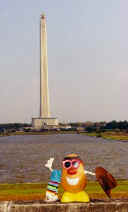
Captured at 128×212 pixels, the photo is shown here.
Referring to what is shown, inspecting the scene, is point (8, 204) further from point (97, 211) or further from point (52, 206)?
point (97, 211)

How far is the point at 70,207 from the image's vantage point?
7.57 metres

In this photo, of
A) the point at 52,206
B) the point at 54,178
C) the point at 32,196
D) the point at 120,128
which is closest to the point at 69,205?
the point at 52,206

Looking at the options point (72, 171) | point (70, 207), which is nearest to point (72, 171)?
Answer: point (72, 171)

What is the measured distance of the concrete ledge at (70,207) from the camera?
7.57 m

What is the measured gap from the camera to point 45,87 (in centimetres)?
13012

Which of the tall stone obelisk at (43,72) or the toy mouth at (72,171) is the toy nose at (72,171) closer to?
the toy mouth at (72,171)

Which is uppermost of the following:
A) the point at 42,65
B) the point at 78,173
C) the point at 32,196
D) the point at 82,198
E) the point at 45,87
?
the point at 42,65

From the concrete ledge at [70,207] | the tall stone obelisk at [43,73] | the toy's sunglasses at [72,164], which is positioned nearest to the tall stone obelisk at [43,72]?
the tall stone obelisk at [43,73]

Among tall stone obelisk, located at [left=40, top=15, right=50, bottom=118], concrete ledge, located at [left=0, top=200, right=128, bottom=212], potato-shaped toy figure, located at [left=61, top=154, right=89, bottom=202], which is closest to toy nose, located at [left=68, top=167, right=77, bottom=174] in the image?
potato-shaped toy figure, located at [left=61, top=154, right=89, bottom=202]

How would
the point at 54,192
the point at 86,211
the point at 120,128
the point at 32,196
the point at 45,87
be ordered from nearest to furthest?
the point at 86,211, the point at 54,192, the point at 32,196, the point at 45,87, the point at 120,128

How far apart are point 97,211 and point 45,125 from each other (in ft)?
484

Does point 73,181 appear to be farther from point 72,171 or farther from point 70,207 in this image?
point 70,207

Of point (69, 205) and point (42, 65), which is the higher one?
point (42, 65)

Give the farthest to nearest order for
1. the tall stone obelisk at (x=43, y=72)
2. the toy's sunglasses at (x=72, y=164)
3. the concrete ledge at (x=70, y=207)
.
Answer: the tall stone obelisk at (x=43, y=72) < the toy's sunglasses at (x=72, y=164) < the concrete ledge at (x=70, y=207)
